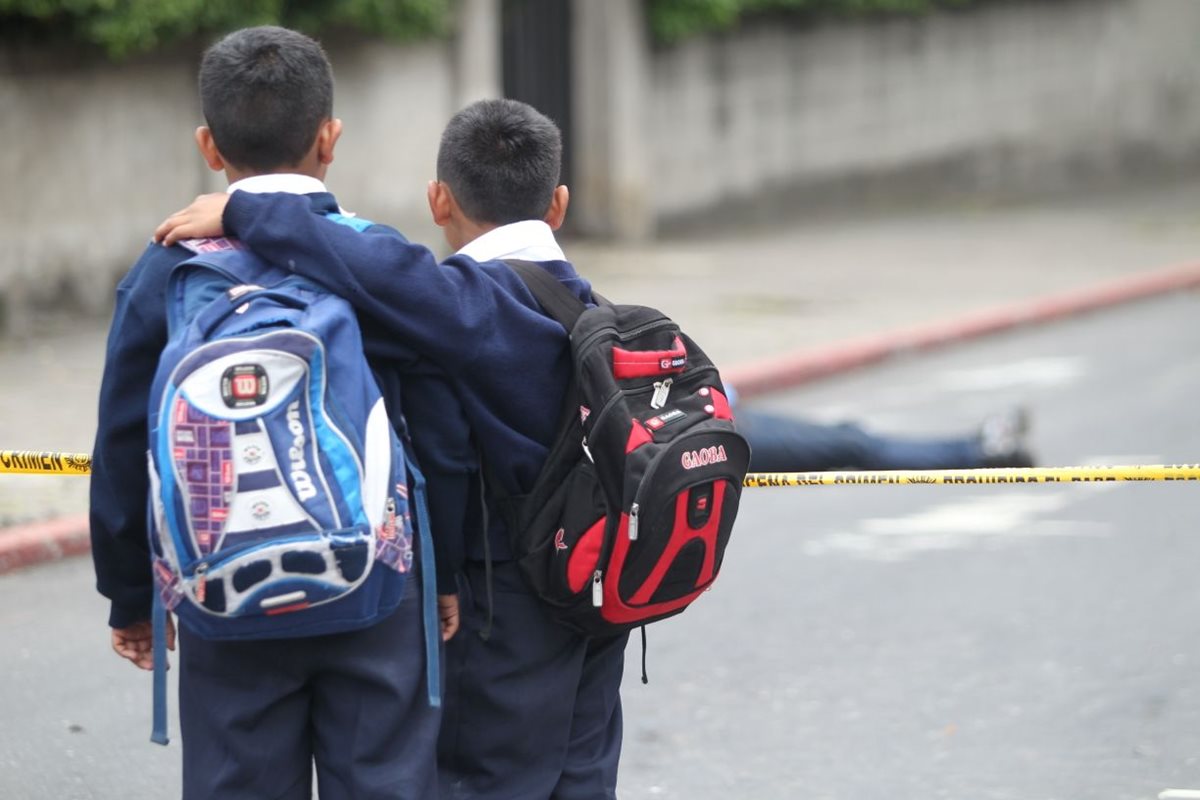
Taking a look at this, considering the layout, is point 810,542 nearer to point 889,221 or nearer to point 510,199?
point 510,199

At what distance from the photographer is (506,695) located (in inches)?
115

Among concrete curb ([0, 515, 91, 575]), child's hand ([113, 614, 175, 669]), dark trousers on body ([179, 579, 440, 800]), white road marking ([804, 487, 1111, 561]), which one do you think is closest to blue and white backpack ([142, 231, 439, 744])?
dark trousers on body ([179, 579, 440, 800])

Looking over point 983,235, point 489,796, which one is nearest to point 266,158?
point 489,796

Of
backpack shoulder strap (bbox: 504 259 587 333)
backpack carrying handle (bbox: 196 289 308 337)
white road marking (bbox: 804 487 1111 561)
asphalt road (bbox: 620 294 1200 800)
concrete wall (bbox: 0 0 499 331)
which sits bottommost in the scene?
white road marking (bbox: 804 487 1111 561)

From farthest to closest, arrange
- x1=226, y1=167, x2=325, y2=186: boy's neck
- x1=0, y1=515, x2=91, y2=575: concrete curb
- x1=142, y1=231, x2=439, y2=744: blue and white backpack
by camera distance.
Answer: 1. x1=0, y1=515, x2=91, y2=575: concrete curb
2. x1=226, y1=167, x2=325, y2=186: boy's neck
3. x1=142, y1=231, x2=439, y2=744: blue and white backpack

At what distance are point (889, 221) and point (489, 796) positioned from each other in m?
15.2

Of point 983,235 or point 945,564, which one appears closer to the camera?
point 945,564

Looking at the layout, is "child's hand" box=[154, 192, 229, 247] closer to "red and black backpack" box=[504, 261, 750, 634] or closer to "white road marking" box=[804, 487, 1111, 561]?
"red and black backpack" box=[504, 261, 750, 634]

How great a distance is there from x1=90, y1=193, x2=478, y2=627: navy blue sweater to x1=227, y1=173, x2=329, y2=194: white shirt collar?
2 cm

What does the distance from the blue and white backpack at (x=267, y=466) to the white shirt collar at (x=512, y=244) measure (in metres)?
0.42

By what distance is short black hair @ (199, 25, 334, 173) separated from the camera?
267 cm

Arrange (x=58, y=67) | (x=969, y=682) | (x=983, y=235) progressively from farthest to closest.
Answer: (x=983, y=235) < (x=58, y=67) < (x=969, y=682)

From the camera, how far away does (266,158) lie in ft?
8.92

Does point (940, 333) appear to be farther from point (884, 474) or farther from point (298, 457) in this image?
point (298, 457)
